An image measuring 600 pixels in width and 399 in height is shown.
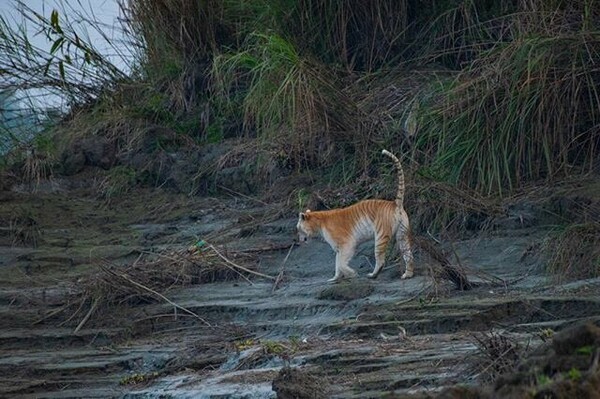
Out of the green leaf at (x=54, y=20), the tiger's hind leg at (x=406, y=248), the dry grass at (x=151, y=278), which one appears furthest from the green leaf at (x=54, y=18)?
the tiger's hind leg at (x=406, y=248)

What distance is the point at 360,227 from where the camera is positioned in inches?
455

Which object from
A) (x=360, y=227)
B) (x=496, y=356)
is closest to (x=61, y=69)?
(x=360, y=227)

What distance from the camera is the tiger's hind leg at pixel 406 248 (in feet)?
35.4

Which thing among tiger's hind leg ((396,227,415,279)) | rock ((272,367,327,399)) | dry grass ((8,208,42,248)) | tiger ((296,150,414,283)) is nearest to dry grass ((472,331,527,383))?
rock ((272,367,327,399))

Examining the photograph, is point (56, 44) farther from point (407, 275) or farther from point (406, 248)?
point (407, 275)

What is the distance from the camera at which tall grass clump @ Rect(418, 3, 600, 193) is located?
39.5 feet

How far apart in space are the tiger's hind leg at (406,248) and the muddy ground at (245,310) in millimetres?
105

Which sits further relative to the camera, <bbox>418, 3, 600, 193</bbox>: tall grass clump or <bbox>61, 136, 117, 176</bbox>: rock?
<bbox>61, 136, 117, 176</bbox>: rock

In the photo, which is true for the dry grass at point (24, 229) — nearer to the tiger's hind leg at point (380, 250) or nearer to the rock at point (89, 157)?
the rock at point (89, 157)

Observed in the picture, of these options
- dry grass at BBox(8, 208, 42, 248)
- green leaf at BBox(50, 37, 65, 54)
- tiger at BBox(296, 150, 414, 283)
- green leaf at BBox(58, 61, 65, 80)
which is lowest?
tiger at BBox(296, 150, 414, 283)

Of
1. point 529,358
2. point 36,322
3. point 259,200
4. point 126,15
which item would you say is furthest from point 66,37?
point 529,358

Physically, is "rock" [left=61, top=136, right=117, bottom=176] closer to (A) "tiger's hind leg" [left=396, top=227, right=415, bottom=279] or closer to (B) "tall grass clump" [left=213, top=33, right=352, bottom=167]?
(B) "tall grass clump" [left=213, top=33, right=352, bottom=167]

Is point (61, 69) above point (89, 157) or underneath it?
above

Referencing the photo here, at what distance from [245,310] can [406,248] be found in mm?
1305
